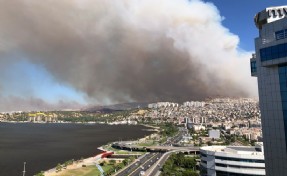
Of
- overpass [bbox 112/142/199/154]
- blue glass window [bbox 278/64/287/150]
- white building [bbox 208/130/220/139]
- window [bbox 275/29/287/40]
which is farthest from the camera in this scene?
white building [bbox 208/130/220/139]

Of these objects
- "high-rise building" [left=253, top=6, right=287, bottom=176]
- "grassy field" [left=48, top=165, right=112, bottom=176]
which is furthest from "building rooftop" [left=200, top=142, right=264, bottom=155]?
"high-rise building" [left=253, top=6, right=287, bottom=176]

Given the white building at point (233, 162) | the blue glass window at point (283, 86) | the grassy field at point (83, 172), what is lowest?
the grassy field at point (83, 172)

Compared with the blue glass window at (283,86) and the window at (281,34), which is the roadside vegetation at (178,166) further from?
the window at (281,34)

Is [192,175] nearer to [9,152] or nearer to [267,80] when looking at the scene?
[267,80]

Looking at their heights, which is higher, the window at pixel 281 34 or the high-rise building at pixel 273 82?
the window at pixel 281 34

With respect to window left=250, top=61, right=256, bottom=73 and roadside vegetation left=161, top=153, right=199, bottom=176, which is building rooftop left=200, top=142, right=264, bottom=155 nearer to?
roadside vegetation left=161, top=153, right=199, bottom=176

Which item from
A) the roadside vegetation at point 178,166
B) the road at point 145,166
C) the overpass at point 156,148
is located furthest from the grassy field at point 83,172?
the overpass at point 156,148

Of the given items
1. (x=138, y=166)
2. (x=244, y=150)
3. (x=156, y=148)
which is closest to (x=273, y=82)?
(x=244, y=150)

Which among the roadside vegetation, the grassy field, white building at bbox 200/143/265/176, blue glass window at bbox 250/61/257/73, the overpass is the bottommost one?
the grassy field

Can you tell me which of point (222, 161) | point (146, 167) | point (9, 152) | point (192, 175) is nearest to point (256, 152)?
point (222, 161)
